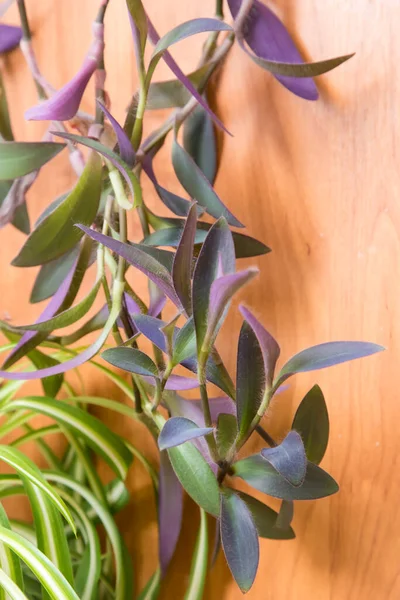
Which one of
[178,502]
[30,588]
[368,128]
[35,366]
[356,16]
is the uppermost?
[356,16]

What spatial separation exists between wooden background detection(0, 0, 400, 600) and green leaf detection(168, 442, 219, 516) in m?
0.16

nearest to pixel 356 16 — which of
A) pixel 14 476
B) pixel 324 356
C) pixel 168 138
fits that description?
pixel 168 138

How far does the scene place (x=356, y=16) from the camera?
0.52 metres

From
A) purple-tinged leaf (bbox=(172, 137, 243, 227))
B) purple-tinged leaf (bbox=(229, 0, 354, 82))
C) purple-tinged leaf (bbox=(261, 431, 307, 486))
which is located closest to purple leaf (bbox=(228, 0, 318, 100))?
purple-tinged leaf (bbox=(229, 0, 354, 82))

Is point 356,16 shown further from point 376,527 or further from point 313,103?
point 376,527

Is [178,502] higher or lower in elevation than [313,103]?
lower

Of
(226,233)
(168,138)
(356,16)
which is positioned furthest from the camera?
(168,138)

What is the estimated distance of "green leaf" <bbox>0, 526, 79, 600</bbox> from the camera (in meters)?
0.38

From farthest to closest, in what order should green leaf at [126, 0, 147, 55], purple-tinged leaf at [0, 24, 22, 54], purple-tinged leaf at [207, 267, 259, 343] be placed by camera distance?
purple-tinged leaf at [0, 24, 22, 54], green leaf at [126, 0, 147, 55], purple-tinged leaf at [207, 267, 259, 343]

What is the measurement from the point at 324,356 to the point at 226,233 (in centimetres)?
12

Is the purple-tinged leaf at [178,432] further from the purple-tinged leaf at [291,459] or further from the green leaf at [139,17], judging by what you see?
the green leaf at [139,17]

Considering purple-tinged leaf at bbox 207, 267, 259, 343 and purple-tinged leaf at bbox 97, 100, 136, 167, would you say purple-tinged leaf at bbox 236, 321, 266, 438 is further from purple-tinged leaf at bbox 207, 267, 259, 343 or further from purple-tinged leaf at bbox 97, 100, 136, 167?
purple-tinged leaf at bbox 97, 100, 136, 167

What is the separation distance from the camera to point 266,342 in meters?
0.36

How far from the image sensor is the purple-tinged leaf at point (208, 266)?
38 centimetres
